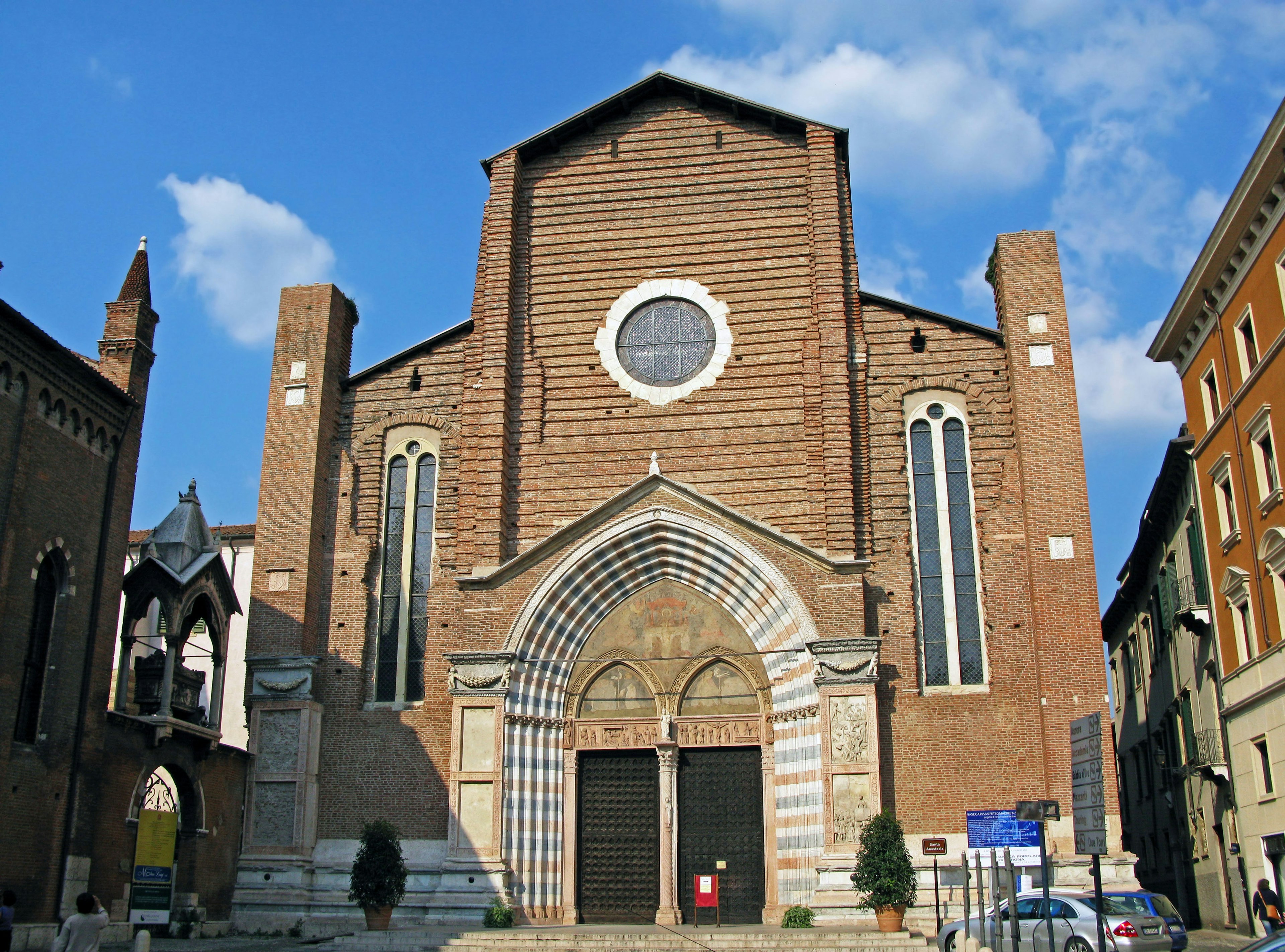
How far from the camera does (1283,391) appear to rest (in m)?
19.0

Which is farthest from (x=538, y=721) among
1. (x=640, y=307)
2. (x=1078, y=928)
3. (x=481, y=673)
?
(x=1078, y=928)

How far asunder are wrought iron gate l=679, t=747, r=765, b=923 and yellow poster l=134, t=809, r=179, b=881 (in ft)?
27.3

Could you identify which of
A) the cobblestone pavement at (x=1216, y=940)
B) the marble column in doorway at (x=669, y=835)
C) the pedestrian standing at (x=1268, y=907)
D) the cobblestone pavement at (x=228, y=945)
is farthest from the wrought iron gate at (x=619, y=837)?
the pedestrian standing at (x=1268, y=907)

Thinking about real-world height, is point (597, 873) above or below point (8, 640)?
below

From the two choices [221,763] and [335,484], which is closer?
[221,763]

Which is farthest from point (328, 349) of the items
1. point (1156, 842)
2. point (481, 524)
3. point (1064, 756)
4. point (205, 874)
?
point (1156, 842)

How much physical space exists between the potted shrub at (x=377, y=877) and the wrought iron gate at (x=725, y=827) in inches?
193

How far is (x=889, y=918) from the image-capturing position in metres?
18.0

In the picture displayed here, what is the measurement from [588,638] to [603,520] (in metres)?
2.25

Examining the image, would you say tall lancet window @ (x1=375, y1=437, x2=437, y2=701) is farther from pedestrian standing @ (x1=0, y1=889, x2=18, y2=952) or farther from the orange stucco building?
the orange stucco building

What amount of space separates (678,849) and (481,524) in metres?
6.73

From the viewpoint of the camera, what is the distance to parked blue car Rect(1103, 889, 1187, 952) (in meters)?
15.4

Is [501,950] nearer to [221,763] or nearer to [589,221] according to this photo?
[221,763]

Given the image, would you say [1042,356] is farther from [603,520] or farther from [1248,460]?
[603,520]
